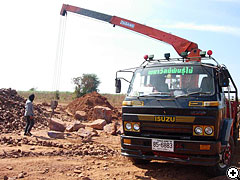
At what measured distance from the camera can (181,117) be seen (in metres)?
4.85

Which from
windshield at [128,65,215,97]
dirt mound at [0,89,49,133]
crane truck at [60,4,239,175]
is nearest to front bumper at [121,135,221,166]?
crane truck at [60,4,239,175]

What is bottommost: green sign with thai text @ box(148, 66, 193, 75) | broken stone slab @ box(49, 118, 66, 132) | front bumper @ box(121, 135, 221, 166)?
broken stone slab @ box(49, 118, 66, 132)

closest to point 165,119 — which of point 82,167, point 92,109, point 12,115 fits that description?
point 82,167

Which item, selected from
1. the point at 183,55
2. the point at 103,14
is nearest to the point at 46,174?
the point at 183,55

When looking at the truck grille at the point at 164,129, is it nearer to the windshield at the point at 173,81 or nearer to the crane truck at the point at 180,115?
the crane truck at the point at 180,115

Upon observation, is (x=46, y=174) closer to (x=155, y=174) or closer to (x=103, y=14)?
(x=155, y=174)

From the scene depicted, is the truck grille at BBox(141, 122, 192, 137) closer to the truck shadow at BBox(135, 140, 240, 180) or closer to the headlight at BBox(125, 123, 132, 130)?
the headlight at BBox(125, 123, 132, 130)

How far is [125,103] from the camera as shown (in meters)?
5.61

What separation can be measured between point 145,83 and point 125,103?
68 centimetres

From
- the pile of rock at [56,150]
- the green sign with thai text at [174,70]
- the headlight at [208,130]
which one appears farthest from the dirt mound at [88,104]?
the headlight at [208,130]

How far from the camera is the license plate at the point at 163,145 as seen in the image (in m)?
4.89

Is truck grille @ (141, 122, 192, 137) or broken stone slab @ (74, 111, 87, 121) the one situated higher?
truck grille @ (141, 122, 192, 137)

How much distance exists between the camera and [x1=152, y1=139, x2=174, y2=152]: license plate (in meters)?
4.89

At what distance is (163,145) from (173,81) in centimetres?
145
